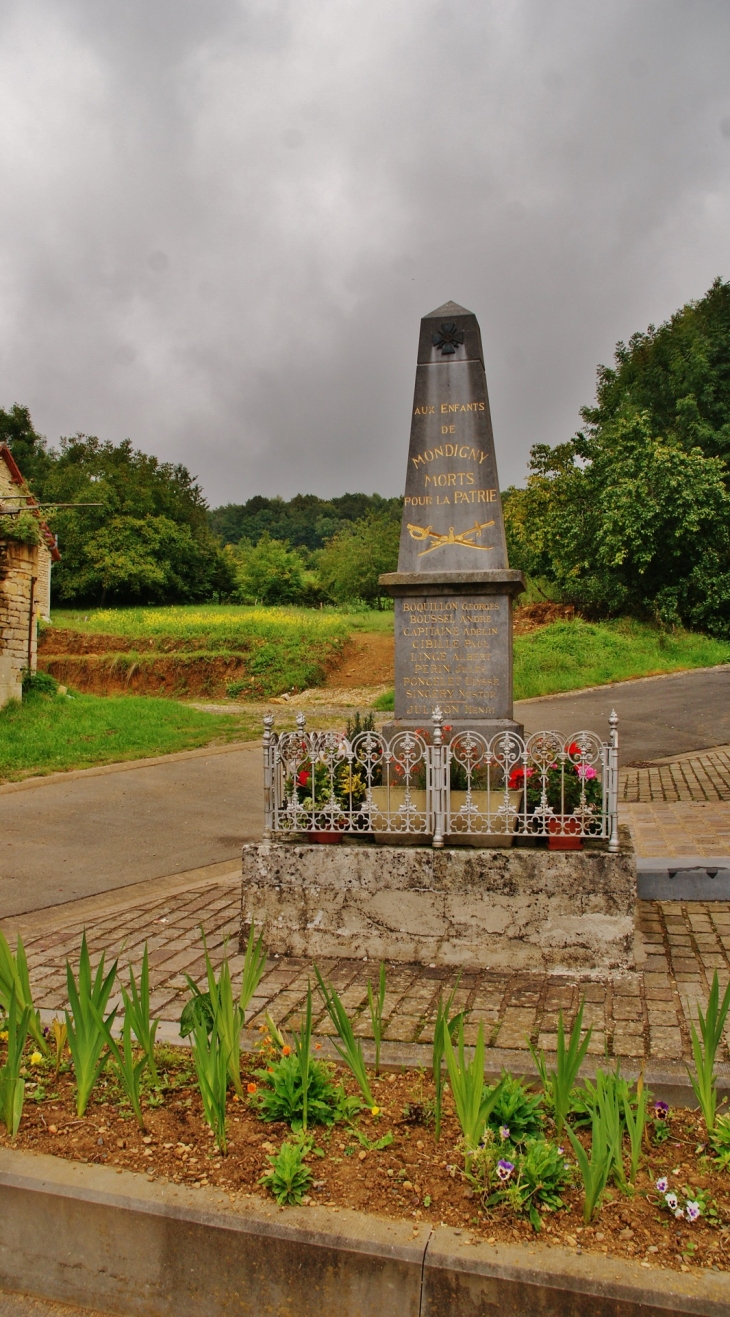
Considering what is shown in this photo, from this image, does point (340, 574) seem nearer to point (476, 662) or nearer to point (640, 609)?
point (640, 609)

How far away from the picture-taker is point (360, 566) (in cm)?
4078

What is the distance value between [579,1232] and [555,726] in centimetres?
1230

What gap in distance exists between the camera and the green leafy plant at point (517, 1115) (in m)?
2.51

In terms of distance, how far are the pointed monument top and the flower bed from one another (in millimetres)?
4664

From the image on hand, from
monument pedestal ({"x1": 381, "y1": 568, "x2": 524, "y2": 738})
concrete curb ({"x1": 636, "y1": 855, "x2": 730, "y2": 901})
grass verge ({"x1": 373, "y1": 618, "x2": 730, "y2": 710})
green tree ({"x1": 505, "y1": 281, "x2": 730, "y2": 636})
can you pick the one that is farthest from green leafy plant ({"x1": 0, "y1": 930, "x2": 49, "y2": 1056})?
green tree ({"x1": 505, "y1": 281, "x2": 730, "y2": 636})

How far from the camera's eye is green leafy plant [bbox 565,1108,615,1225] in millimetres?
2135

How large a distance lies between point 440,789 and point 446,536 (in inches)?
76.6

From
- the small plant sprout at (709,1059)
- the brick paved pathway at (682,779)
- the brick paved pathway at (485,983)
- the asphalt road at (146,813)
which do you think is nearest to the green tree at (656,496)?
the asphalt road at (146,813)

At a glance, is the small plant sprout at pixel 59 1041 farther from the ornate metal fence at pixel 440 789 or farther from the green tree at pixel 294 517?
the green tree at pixel 294 517

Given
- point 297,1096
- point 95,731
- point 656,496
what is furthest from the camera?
point 656,496

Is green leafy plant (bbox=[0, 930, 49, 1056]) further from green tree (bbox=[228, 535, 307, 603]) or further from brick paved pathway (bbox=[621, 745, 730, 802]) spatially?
green tree (bbox=[228, 535, 307, 603])

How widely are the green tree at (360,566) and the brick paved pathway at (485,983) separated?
33694 millimetres

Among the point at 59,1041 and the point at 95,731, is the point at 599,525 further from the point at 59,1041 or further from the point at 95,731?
the point at 59,1041

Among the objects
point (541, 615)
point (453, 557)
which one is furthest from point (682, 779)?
point (541, 615)
